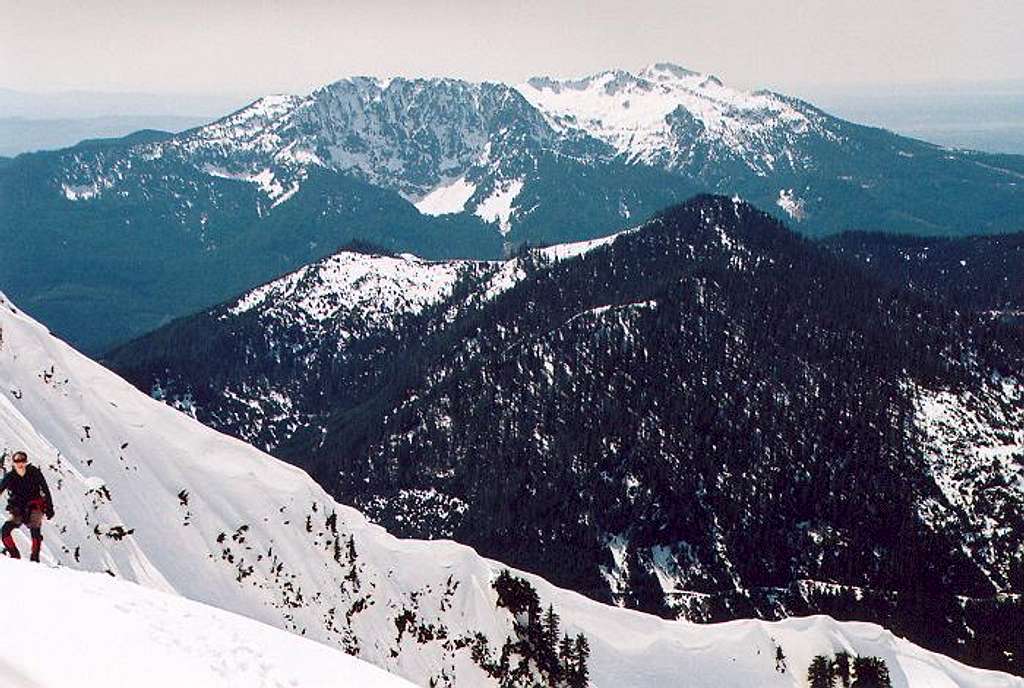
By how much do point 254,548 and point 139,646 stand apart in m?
51.2

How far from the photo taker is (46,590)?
21.9m

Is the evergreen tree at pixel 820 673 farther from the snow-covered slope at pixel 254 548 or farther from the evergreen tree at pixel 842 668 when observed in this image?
the snow-covered slope at pixel 254 548

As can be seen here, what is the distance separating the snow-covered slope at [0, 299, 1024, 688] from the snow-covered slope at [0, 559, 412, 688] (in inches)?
758

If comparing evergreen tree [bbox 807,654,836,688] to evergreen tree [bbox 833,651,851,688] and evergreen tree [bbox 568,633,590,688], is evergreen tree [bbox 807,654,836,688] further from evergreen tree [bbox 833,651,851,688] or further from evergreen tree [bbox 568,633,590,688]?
evergreen tree [bbox 568,633,590,688]

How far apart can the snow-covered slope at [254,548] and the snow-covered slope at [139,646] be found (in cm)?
1925

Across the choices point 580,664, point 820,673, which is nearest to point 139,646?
point 580,664

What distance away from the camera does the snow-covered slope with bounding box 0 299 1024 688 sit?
55.3m

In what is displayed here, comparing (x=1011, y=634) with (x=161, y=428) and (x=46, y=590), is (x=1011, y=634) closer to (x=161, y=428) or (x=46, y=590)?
(x=161, y=428)

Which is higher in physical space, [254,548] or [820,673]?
[254,548]

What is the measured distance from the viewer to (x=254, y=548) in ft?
225

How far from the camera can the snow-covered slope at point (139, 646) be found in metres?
18.0

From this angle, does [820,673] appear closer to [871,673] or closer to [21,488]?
[871,673]

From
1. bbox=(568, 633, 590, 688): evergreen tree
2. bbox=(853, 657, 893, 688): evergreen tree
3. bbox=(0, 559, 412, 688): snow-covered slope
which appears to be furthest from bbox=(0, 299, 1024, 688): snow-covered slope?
bbox=(0, 559, 412, 688): snow-covered slope

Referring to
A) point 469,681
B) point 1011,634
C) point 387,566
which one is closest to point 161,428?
point 387,566
